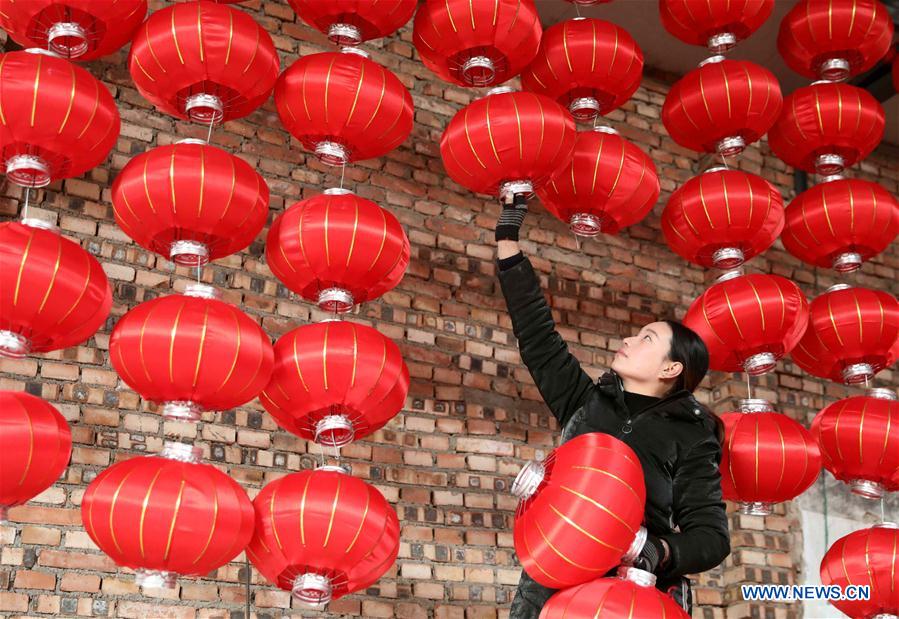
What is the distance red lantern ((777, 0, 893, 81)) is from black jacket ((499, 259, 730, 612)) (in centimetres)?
167

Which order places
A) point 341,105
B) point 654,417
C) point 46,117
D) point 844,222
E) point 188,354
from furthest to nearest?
point 844,222 → point 341,105 → point 654,417 → point 46,117 → point 188,354

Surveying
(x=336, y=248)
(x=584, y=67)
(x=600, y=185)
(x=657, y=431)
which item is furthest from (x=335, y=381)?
(x=584, y=67)

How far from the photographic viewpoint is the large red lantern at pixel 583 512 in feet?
7.11

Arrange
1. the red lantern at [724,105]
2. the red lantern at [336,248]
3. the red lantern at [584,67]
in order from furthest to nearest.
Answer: the red lantern at [724,105] → the red lantern at [584,67] → the red lantern at [336,248]

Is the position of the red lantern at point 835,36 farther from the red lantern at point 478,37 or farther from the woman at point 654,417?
the woman at point 654,417

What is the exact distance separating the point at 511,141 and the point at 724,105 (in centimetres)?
93

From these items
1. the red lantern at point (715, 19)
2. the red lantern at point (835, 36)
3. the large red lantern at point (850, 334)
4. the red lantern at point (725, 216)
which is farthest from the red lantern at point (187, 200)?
the red lantern at point (835, 36)

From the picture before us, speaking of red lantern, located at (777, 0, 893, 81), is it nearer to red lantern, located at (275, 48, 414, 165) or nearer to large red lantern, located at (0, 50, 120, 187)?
red lantern, located at (275, 48, 414, 165)

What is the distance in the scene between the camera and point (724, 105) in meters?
3.34

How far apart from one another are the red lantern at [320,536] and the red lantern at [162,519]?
10 cm

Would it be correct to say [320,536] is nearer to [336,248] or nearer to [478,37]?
[336,248]

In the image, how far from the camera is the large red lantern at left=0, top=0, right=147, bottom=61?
99.2 inches

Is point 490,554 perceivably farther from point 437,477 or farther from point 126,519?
point 126,519

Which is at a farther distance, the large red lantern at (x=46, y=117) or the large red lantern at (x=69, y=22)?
the large red lantern at (x=69, y=22)
